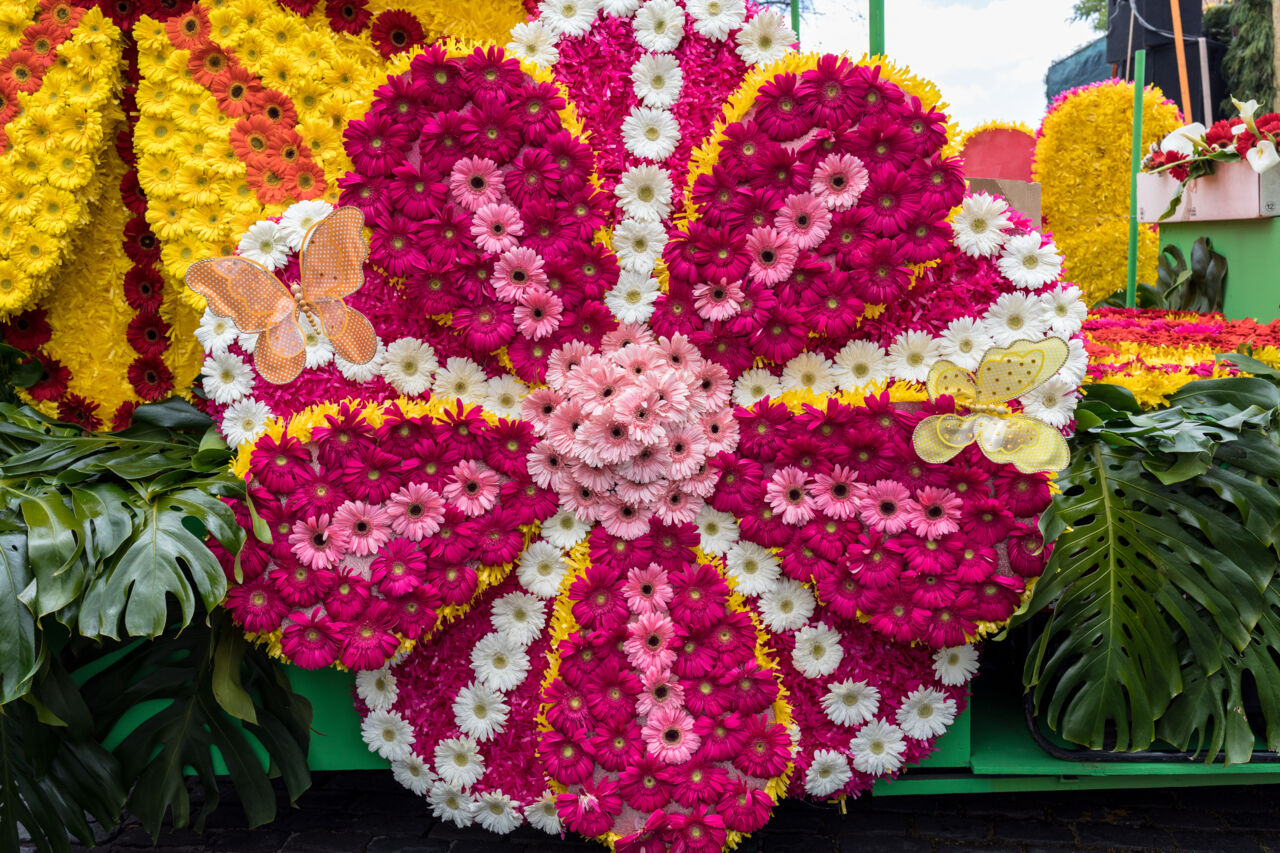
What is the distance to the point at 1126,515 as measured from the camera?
2215mm

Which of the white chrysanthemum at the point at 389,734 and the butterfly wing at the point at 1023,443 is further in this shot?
the white chrysanthemum at the point at 389,734

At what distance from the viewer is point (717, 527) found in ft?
7.50

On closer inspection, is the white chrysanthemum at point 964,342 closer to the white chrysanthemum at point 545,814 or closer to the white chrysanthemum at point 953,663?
the white chrysanthemum at point 953,663

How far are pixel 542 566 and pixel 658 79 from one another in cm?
121

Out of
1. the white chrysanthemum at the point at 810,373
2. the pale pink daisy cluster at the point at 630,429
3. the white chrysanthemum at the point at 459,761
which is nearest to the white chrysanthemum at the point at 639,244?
the pale pink daisy cluster at the point at 630,429

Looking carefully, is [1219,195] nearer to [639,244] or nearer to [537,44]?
[639,244]

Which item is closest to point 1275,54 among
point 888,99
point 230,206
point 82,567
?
point 888,99

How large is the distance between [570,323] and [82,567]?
114 centimetres

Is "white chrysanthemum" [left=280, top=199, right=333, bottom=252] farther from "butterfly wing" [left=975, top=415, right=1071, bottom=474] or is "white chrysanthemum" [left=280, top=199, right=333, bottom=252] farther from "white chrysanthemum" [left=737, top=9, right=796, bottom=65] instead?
"butterfly wing" [left=975, top=415, right=1071, bottom=474]

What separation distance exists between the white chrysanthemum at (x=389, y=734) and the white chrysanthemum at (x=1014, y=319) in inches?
65.8

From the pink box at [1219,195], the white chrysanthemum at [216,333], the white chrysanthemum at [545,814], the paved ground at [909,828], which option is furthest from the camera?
the pink box at [1219,195]

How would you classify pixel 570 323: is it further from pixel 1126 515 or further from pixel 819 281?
pixel 1126 515

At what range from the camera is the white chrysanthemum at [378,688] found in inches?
90.5

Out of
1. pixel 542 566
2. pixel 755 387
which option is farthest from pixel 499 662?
pixel 755 387
